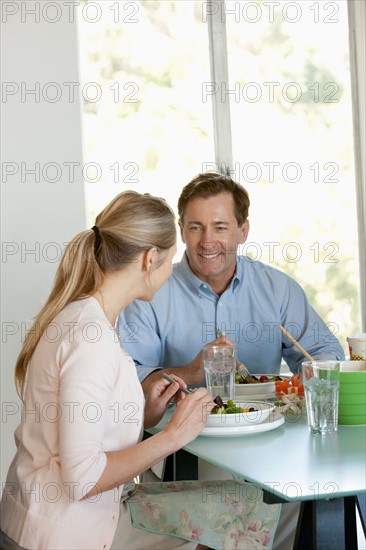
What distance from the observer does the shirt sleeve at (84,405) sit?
1465mm

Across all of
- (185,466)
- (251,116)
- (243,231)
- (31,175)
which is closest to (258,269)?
(243,231)

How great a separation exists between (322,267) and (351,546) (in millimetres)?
2018

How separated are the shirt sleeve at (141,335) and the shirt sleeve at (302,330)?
38 centimetres

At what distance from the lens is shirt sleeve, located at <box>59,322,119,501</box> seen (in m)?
1.46

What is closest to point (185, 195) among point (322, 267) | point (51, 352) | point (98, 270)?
point (98, 270)

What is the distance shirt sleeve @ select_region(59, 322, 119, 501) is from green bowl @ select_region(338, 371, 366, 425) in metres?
0.52

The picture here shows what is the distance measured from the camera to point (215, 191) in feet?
8.43

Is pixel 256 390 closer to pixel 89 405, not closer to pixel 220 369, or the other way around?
pixel 220 369

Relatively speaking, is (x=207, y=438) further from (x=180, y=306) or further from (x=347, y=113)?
(x=347, y=113)

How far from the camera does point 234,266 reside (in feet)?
8.49

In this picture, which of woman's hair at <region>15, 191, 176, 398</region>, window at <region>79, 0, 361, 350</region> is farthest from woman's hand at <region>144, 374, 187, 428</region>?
window at <region>79, 0, 361, 350</region>

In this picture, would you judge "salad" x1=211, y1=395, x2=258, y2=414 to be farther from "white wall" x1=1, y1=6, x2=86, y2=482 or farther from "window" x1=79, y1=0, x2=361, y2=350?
"window" x1=79, y1=0, x2=361, y2=350

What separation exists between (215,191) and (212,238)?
0.16 metres

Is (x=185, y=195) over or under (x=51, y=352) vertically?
over
